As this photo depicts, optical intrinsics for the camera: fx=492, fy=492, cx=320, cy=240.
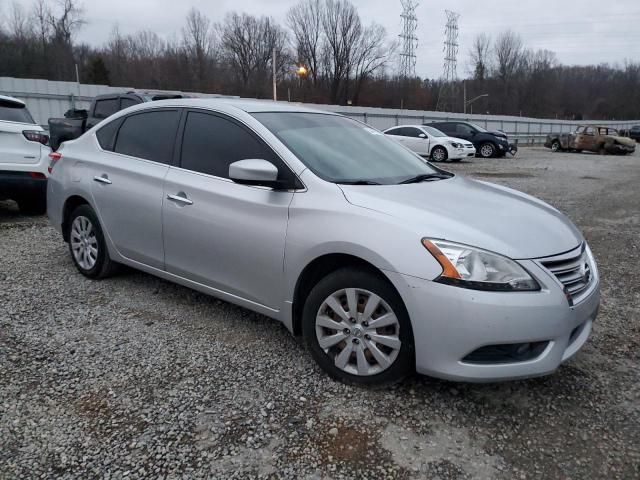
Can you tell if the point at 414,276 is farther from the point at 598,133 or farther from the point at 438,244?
the point at 598,133

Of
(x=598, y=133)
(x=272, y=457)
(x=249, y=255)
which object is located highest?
(x=598, y=133)

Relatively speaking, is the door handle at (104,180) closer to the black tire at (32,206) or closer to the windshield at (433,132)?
the black tire at (32,206)

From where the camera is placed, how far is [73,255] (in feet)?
15.1

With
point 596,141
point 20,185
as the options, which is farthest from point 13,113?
point 596,141

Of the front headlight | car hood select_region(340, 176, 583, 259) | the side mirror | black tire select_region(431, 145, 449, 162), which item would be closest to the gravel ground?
the front headlight

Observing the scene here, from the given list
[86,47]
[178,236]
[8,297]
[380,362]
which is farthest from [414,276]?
[86,47]

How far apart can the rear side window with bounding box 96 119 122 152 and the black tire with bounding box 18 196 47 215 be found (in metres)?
3.33

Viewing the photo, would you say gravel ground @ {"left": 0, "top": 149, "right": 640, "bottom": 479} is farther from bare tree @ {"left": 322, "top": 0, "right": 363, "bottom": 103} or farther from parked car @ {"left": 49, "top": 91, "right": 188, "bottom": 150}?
bare tree @ {"left": 322, "top": 0, "right": 363, "bottom": 103}

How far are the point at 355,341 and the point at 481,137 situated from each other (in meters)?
21.3

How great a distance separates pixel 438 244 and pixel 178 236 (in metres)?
1.93

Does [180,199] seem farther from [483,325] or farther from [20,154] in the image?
[20,154]

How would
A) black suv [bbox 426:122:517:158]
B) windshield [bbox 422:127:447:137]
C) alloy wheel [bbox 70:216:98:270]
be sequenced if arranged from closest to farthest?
alloy wheel [bbox 70:216:98:270] < windshield [bbox 422:127:447:137] < black suv [bbox 426:122:517:158]

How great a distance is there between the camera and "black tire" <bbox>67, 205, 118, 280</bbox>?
4.27 metres

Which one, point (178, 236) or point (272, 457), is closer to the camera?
point (272, 457)
